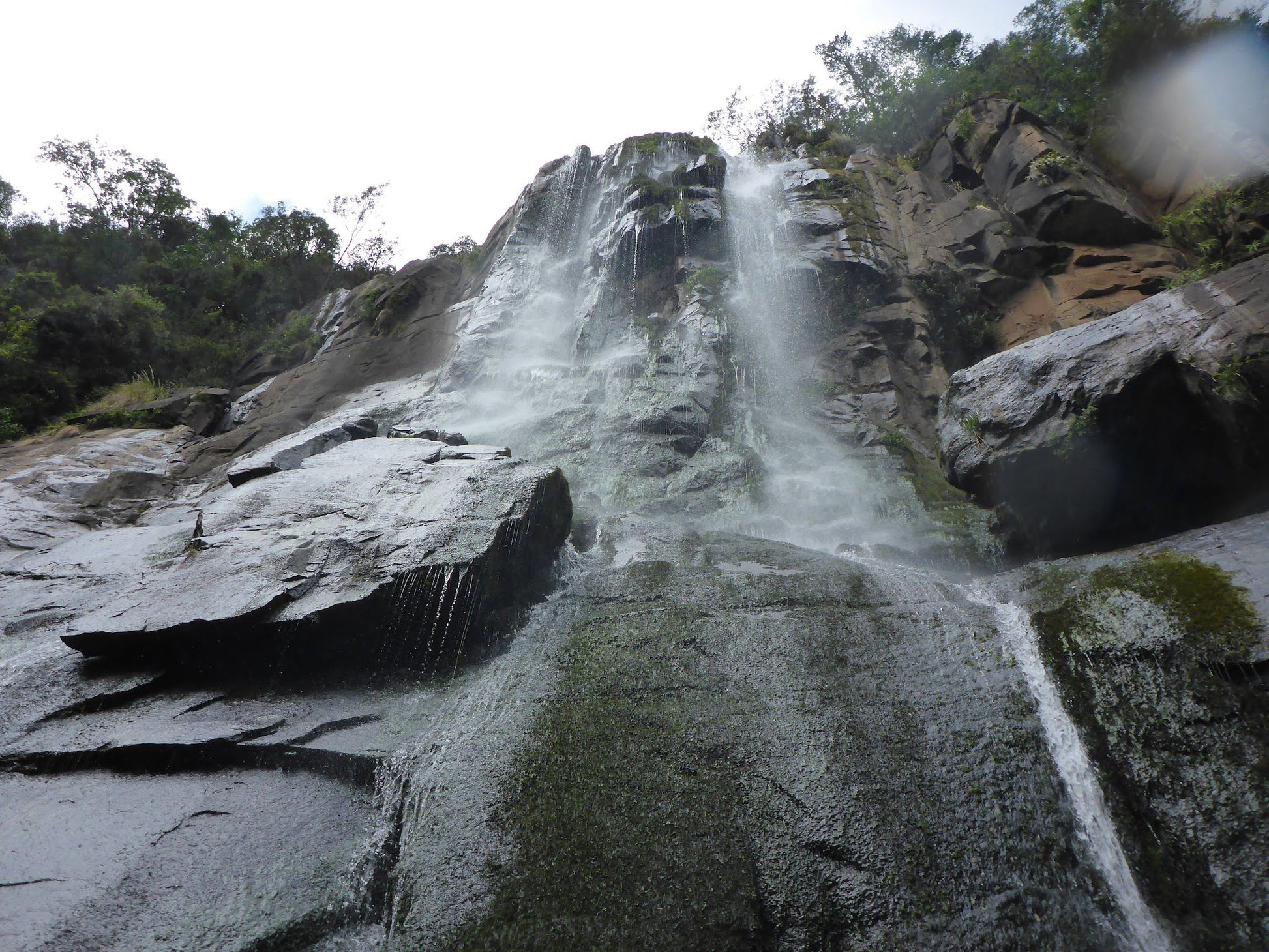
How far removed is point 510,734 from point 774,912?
226 cm

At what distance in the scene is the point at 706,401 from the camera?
1247cm

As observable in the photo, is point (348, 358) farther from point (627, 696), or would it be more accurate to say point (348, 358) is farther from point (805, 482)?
point (627, 696)

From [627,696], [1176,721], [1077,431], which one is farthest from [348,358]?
[1176,721]

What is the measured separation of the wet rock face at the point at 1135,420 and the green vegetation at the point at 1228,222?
9.48 feet

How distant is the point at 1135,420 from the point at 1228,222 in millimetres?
6298

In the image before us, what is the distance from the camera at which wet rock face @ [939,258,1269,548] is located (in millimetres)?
6172

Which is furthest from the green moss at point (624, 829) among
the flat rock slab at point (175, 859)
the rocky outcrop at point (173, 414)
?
the rocky outcrop at point (173, 414)

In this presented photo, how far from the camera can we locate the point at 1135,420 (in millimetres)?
6891

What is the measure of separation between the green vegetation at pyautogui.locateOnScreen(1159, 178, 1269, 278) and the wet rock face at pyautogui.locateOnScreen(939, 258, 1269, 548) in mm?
2890

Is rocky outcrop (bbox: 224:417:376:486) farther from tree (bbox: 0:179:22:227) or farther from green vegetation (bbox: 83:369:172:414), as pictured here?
tree (bbox: 0:179:22:227)

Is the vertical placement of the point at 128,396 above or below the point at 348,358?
below

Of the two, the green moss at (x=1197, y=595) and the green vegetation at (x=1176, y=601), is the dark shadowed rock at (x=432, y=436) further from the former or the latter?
the green moss at (x=1197, y=595)

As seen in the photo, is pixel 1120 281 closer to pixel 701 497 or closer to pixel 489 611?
pixel 701 497

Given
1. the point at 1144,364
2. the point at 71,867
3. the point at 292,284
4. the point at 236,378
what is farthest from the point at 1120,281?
the point at 292,284
